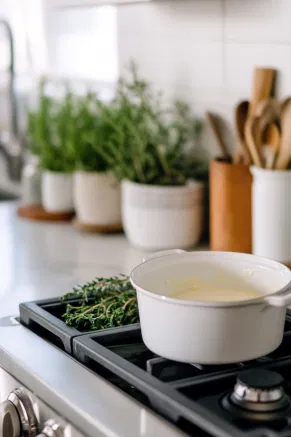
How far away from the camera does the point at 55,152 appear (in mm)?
2264

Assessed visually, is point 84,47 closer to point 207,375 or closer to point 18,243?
point 18,243

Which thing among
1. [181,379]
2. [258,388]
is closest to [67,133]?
[181,379]

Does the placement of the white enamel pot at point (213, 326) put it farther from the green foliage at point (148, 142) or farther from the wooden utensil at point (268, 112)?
the green foliage at point (148, 142)

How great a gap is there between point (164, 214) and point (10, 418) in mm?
770

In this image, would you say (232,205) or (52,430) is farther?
(232,205)

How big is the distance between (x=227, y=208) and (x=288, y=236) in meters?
0.19

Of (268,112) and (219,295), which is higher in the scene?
(268,112)

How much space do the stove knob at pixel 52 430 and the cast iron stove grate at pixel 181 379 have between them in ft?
0.33

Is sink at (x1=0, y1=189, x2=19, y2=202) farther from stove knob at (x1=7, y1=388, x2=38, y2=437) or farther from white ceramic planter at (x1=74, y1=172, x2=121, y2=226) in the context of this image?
stove knob at (x1=7, y1=388, x2=38, y2=437)

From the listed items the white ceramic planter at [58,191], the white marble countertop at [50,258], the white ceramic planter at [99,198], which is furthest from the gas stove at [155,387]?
the white ceramic planter at [58,191]

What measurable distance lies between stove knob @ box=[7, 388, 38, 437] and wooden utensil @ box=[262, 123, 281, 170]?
692 millimetres

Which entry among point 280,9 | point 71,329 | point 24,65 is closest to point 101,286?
point 71,329

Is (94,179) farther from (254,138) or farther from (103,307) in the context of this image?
(103,307)

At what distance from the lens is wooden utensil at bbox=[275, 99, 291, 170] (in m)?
1.62
